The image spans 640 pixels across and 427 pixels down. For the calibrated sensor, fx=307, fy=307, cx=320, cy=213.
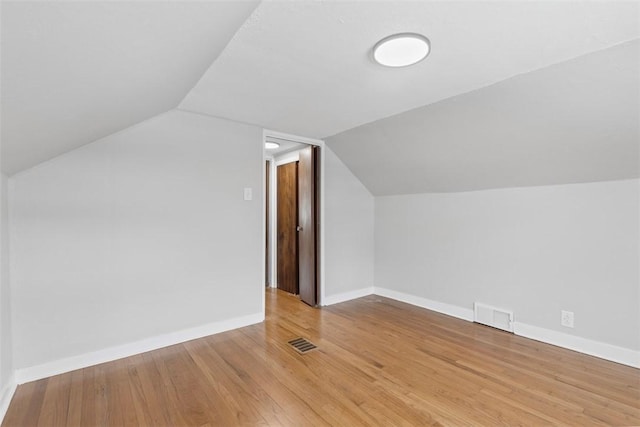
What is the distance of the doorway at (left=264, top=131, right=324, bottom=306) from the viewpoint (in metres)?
3.71

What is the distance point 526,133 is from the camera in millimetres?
2357

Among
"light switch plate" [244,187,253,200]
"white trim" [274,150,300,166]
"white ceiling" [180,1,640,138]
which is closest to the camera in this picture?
"white ceiling" [180,1,640,138]

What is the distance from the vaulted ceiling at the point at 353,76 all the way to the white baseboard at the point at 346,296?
6.61 ft

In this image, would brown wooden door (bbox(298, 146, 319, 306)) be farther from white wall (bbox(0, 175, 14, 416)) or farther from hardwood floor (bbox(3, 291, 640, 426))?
white wall (bbox(0, 175, 14, 416))

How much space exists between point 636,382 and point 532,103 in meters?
1.97

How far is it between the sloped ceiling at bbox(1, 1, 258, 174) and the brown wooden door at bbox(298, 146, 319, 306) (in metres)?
1.95

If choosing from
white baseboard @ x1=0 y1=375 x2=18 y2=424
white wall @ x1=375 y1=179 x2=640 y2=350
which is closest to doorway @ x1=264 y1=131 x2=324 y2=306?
white wall @ x1=375 y1=179 x2=640 y2=350

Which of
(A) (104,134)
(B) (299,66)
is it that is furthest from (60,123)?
(B) (299,66)

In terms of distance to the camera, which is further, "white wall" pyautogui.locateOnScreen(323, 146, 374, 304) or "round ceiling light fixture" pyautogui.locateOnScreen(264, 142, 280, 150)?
"round ceiling light fixture" pyautogui.locateOnScreen(264, 142, 280, 150)

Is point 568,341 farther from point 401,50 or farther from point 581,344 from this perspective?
point 401,50

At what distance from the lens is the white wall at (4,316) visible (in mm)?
1763

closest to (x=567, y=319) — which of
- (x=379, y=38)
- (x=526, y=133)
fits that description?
(x=526, y=133)

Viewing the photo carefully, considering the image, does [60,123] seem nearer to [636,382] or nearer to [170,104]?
[170,104]

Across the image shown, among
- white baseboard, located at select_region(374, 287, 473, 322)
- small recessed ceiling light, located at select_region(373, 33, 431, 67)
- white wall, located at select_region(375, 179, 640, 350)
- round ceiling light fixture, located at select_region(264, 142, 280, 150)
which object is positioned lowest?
white baseboard, located at select_region(374, 287, 473, 322)
